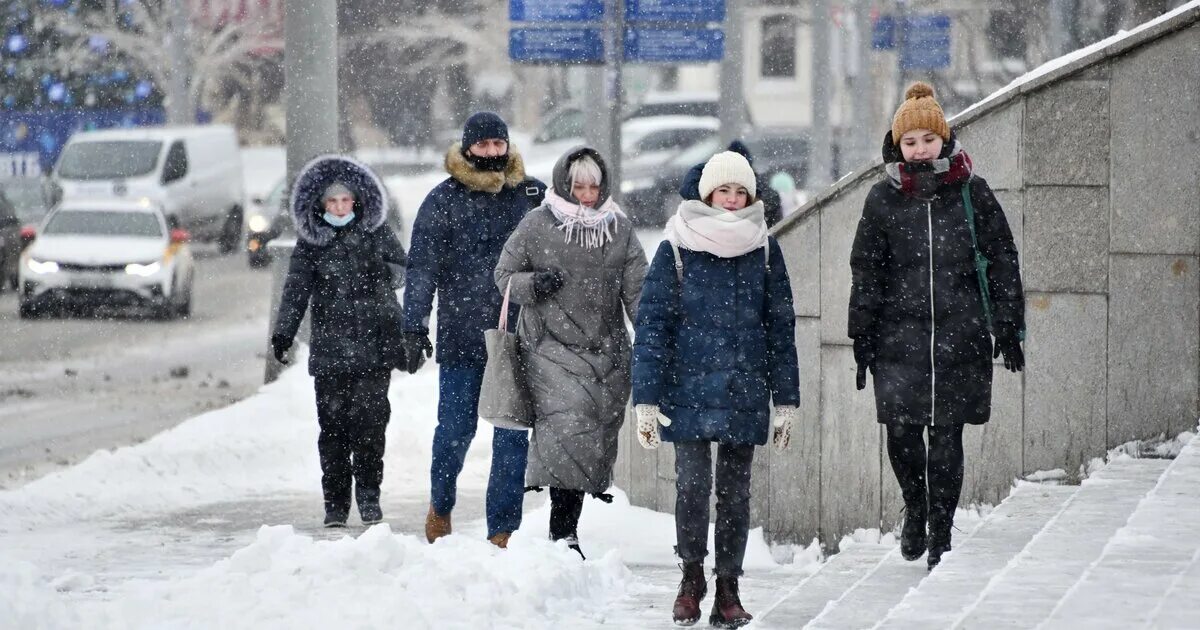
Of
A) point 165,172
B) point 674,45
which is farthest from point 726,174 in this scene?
point 165,172

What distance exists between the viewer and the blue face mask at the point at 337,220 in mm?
9219

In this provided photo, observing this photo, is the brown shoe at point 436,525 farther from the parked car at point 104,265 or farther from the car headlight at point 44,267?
the car headlight at point 44,267

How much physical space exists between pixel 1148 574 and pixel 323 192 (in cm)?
451

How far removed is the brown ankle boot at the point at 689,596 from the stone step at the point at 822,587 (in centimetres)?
23

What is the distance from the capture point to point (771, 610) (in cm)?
679

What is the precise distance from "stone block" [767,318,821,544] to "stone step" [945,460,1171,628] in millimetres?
1333

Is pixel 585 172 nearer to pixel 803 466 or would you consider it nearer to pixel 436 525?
pixel 436 525

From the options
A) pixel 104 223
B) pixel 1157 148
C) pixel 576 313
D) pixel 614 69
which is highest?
pixel 614 69

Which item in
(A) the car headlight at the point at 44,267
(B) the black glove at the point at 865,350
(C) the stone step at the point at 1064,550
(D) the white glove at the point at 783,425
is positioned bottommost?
(C) the stone step at the point at 1064,550

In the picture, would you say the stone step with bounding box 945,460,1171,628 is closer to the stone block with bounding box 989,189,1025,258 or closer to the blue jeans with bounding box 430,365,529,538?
the stone block with bounding box 989,189,1025,258

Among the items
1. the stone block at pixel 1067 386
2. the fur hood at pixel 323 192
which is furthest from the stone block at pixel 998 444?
the fur hood at pixel 323 192

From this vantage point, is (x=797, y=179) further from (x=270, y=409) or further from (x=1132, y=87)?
(x=1132, y=87)

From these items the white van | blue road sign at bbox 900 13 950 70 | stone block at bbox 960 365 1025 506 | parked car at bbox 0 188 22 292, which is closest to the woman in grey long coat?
stone block at bbox 960 365 1025 506

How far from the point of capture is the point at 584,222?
7.74 metres
